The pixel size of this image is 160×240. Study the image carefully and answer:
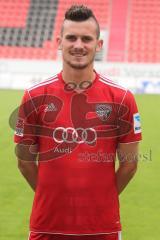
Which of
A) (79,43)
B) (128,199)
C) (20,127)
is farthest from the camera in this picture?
(128,199)

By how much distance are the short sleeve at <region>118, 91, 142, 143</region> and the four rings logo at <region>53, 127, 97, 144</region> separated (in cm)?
21

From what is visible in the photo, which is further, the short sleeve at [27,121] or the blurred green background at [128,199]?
the blurred green background at [128,199]

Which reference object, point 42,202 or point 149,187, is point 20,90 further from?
point 42,202

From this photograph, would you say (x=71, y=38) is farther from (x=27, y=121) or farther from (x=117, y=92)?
(x=27, y=121)

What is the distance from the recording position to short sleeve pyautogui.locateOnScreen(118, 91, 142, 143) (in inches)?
106

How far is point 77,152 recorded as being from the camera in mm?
2648

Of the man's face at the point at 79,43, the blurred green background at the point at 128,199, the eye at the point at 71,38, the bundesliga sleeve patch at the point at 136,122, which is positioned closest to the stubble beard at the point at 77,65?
the man's face at the point at 79,43

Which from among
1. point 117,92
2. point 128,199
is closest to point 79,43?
point 117,92

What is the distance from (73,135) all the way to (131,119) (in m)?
0.36

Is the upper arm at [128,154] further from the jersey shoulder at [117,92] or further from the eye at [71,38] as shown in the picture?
the eye at [71,38]

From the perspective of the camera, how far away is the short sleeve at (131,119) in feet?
8.86

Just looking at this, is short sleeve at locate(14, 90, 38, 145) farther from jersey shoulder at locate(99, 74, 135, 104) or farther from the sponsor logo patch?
jersey shoulder at locate(99, 74, 135, 104)

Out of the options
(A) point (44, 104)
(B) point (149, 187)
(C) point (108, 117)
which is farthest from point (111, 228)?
(B) point (149, 187)

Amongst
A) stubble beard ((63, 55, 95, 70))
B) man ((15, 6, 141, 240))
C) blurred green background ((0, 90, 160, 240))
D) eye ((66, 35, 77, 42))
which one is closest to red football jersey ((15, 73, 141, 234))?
man ((15, 6, 141, 240))
